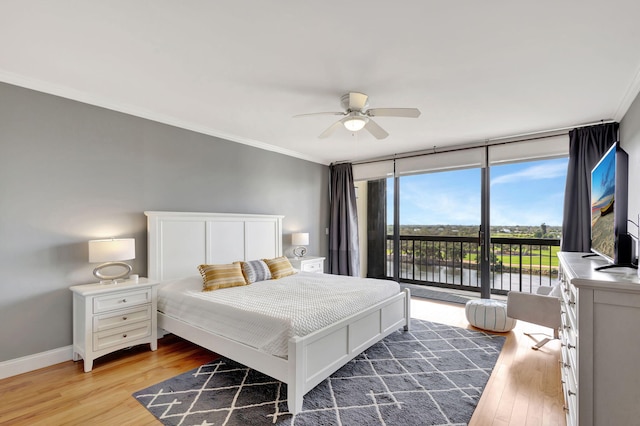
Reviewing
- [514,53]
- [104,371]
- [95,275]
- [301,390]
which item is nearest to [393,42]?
[514,53]

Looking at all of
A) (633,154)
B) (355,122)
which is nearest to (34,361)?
(355,122)

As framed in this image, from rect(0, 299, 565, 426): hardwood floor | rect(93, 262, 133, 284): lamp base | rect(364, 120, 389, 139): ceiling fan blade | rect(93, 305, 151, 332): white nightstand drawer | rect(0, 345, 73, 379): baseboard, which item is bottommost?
rect(0, 299, 565, 426): hardwood floor

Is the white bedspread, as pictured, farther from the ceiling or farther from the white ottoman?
the ceiling

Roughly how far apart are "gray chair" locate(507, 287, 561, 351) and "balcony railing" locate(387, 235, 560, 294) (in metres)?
1.58

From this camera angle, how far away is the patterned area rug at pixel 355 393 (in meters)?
2.08

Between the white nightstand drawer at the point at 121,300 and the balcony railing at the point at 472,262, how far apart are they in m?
4.44

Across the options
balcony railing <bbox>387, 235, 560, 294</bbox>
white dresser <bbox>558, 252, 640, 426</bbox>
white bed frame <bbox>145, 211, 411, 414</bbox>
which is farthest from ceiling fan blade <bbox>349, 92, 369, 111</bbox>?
balcony railing <bbox>387, 235, 560, 294</bbox>

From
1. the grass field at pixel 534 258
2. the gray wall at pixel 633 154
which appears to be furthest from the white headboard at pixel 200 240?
the gray wall at pixel 633 154

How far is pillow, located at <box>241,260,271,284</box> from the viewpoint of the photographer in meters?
3.65

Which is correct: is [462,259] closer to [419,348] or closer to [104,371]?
[419,348]

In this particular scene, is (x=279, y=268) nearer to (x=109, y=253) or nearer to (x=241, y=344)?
(x=241, y=344)

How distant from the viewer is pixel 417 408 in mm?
2188

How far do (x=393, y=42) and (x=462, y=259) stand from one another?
15.3 ft

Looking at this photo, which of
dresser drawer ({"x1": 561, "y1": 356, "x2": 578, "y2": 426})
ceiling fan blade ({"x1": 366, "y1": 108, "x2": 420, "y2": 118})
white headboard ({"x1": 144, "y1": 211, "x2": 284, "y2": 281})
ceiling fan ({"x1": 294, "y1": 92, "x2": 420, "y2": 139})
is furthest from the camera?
white headboard ({"x1": 144, "y1": 211, "x2": 284, "y2": 281})
